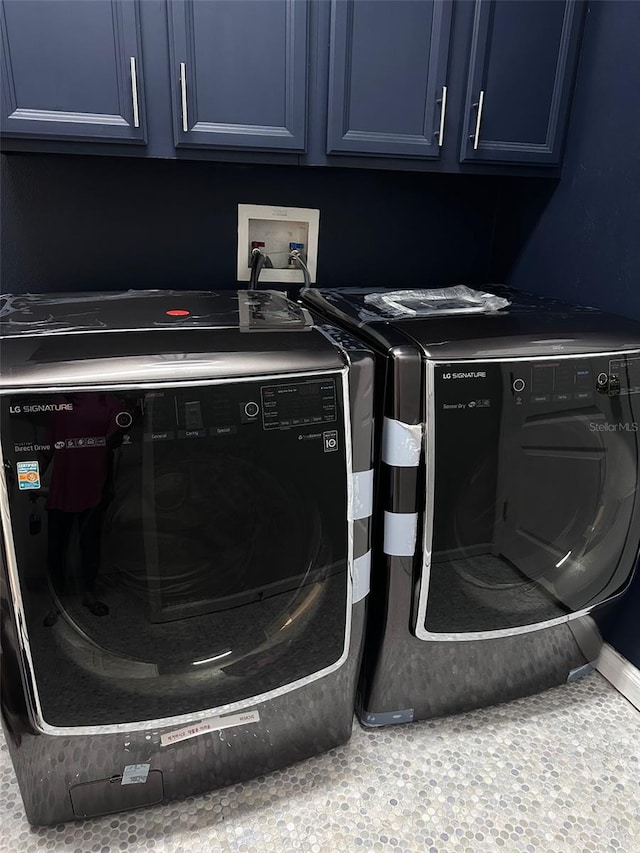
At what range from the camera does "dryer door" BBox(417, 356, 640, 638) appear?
1.17 metres

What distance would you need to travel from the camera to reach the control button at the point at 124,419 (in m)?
0.92

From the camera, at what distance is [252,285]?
1.77 metres

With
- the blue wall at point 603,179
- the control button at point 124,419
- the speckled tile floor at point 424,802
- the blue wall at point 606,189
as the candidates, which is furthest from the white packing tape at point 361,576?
the blue wall at point 603,179

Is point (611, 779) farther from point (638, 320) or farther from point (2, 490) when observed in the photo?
point (2, 490)

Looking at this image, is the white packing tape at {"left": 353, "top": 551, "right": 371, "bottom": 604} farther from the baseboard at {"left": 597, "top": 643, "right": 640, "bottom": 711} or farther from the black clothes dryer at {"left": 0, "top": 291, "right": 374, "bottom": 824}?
the baseboard at {"left": 597, "top": 643, "right": 640, "bottom": 711}

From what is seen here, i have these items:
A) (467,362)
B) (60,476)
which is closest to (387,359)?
(467,362)

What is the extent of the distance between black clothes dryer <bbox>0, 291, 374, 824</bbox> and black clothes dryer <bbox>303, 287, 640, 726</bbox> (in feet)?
0.29

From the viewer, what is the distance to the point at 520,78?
1502 mm

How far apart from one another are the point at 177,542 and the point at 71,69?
3.29ft

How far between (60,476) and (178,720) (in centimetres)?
52

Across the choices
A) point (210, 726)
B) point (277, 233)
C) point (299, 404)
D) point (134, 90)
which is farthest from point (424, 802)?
point (134, 90)

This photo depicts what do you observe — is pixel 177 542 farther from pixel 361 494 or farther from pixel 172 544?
pixel 361 494

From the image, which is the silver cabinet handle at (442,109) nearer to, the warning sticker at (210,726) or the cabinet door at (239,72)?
the cabinet door at (239,72)

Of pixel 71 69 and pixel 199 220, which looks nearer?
pixel 71 69
